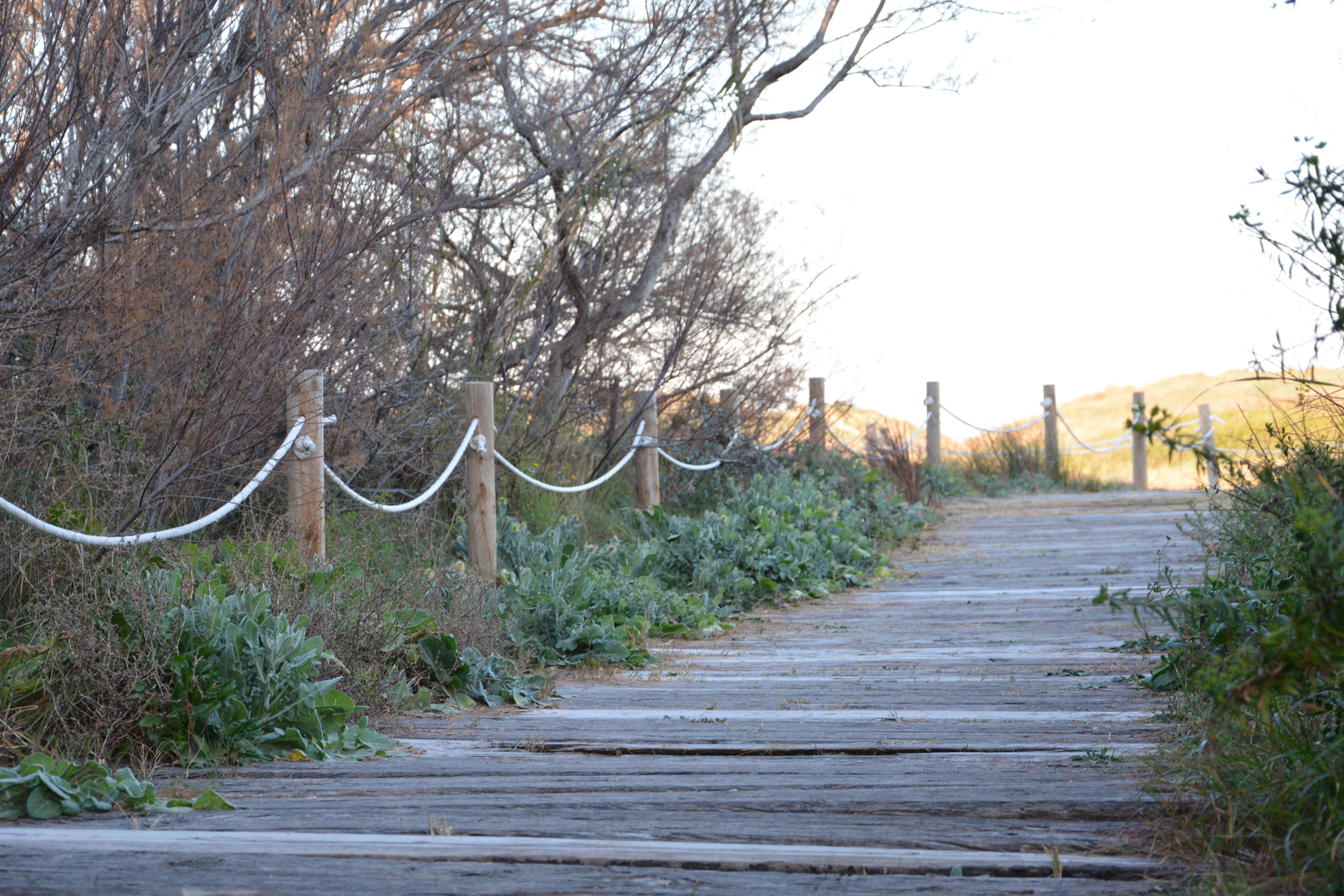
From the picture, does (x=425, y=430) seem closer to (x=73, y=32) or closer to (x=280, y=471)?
(x=280, y=471)

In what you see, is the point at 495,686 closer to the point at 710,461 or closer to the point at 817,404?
the point at 710,461

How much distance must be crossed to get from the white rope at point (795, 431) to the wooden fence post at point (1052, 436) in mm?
5405

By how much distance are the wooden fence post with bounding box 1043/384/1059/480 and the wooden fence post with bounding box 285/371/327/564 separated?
1154 centimetres

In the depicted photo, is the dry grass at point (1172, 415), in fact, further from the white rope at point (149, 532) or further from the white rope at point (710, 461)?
the white rope at point (149, 532)

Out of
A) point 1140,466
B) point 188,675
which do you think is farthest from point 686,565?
point 1140,466

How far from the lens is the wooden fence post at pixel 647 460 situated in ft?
26.6

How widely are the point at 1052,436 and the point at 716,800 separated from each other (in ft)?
42.4

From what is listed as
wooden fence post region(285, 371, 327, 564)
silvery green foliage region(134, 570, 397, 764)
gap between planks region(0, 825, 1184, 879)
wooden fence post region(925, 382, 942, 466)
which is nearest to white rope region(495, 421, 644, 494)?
wooden fence post region(285, 371, 327, 564)

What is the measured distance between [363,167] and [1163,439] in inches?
186

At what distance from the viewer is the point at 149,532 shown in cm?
380

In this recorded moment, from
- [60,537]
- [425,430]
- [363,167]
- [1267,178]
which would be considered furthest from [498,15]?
[1267,178]

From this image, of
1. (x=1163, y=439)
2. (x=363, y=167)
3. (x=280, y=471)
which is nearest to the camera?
(x=1163, y=439)

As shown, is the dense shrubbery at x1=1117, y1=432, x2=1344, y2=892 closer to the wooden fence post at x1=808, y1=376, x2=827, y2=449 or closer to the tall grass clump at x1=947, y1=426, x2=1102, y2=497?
the wooden fence post at x1=808, y1=376, x2=827, y2=449

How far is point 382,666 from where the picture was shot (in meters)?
3.61
